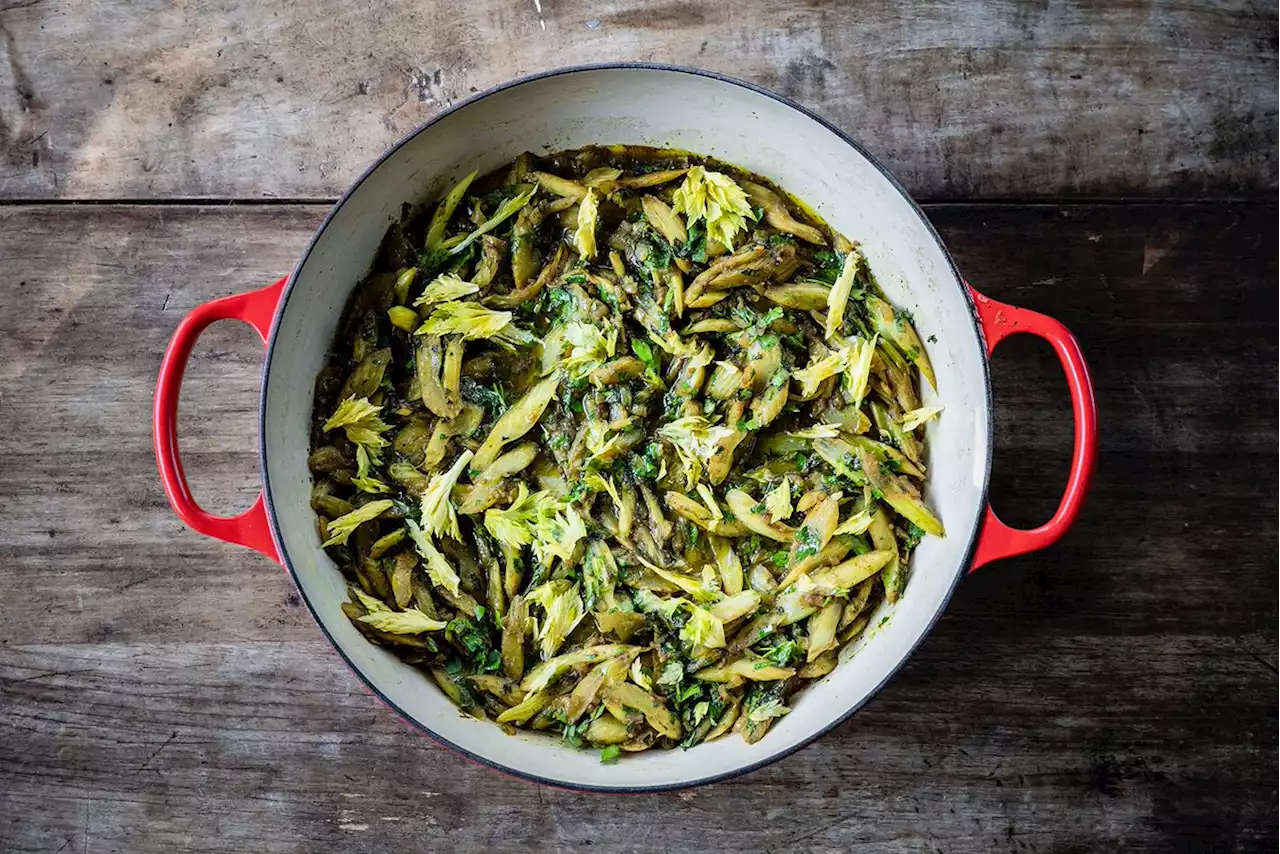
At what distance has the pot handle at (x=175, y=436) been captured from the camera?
174cm

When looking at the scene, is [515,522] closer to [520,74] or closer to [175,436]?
[175,436]

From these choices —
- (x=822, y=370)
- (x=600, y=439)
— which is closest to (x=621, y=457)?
(x=600, y=439)

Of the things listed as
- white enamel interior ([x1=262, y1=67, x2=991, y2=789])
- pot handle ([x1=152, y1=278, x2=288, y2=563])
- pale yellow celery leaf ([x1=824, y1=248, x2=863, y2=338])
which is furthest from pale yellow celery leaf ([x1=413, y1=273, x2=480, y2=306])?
pale yellow celery leaf ([x1=824, y1=248, x2=863, y2=338])

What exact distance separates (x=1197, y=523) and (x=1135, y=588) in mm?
206

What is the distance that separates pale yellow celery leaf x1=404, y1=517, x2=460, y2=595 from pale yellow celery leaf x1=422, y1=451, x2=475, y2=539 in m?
0.02

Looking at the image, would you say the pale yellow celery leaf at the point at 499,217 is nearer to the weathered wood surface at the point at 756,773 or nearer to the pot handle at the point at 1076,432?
the weathered wood surface at the point at 756,773

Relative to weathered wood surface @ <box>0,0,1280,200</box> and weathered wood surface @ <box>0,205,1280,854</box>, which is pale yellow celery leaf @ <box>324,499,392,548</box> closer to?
weathered wood surface @ <box>0,205,1280,854</box>

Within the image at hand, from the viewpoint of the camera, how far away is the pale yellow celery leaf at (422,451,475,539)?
1945 millimetres

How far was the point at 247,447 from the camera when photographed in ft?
7.05

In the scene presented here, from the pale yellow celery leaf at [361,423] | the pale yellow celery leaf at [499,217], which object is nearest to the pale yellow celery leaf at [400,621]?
the pale yellow celery leaf at [361,423]

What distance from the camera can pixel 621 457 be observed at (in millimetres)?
2002

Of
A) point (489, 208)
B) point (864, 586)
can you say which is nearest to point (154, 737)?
point (489, 208)

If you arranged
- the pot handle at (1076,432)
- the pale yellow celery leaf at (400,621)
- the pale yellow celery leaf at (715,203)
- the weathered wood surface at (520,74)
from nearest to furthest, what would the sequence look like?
the pot handle at (1076,432) < the pale yellow celery leaf at (400,621) < the pale yellow celery leaf at (715,203) < the weathered wood surface at (520,74)

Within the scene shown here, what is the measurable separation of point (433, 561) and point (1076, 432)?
125cm
